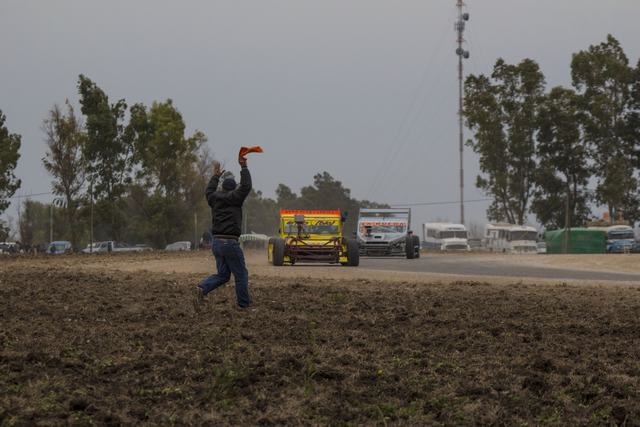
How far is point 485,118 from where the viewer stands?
8219 centimetres

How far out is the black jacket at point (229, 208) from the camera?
1420cm

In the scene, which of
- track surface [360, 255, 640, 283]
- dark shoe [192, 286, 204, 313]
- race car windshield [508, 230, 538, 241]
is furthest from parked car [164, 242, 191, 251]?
dark shoe [192, 286, 204, 313]

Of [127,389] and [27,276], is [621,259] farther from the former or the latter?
[127,389]

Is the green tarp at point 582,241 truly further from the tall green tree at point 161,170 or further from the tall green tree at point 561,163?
the tall green tree at point 161,170

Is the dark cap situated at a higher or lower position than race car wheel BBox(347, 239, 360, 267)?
higher

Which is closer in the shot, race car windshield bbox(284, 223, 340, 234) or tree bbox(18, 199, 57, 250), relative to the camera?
race car windshield bbox(284, 223, 340, 234)

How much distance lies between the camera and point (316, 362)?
30.8 ft

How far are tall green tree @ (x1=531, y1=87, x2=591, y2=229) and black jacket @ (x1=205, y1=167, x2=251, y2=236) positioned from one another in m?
60.8

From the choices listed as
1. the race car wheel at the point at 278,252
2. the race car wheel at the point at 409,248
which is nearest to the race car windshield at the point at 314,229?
the race car wheel at the point at 278,252

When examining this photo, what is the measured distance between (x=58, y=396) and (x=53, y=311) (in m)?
6.23

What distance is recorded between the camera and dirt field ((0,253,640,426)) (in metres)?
7.47

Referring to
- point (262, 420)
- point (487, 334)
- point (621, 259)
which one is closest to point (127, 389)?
point (262, 420)

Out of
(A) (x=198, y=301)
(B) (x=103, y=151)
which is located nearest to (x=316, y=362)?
(A) (x=198, y=301)

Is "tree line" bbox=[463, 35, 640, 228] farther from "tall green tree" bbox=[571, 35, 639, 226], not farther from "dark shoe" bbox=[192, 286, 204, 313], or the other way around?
"dark shoe" bbox=[192, 286, 204, 313]
